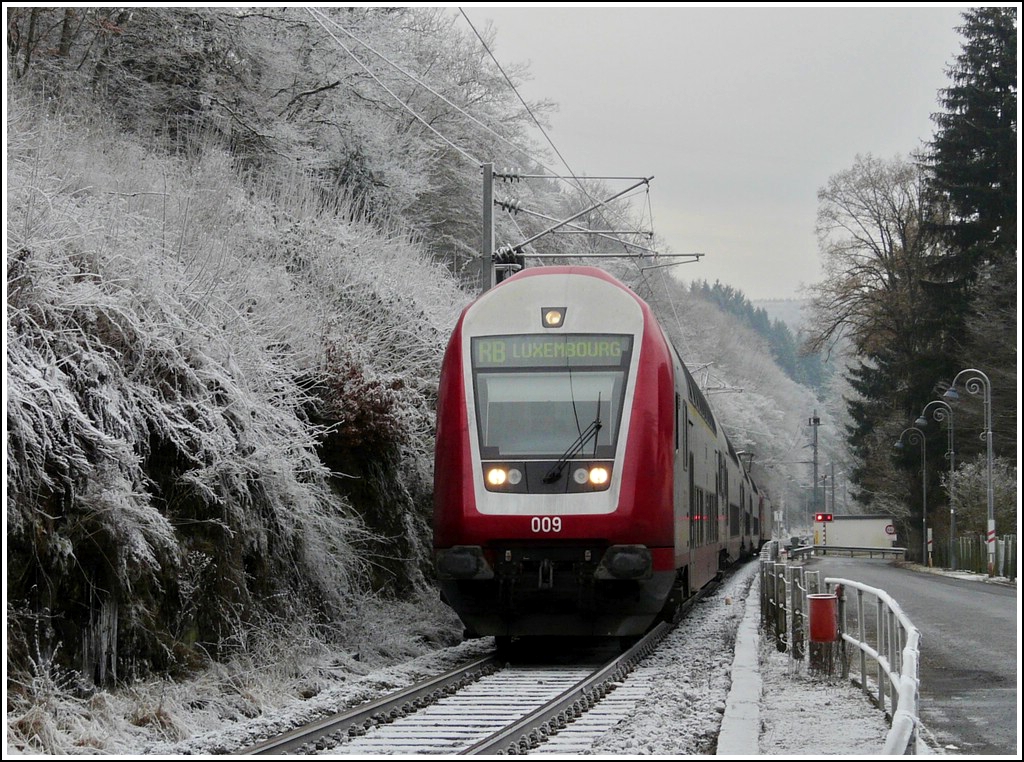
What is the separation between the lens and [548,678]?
12289 mm

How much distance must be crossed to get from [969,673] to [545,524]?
4.29 m

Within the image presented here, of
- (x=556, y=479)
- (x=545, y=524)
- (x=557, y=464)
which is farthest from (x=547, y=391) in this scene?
(x=545, y=524)

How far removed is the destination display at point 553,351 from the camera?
13266mm

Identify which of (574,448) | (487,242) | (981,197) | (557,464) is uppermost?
(981,197)

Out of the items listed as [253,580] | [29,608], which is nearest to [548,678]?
[253,580]

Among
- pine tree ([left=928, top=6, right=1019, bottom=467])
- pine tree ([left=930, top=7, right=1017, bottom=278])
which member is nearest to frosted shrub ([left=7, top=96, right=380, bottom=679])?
pine tree ([left=928, top=6, right=1019, bottom=467])

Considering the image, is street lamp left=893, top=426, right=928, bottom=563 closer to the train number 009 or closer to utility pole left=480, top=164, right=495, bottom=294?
utility pole left=480, top=164, right=495, bottom=294

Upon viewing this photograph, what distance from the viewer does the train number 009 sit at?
41.3 ft

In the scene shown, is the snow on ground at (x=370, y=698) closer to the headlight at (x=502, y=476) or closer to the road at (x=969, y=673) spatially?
the road at (x=969, y=673)

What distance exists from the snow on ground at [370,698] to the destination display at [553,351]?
3139mm

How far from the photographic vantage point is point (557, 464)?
502 inches

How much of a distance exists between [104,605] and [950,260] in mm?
39498

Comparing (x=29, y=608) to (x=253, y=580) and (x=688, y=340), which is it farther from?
(x=688, y=340)

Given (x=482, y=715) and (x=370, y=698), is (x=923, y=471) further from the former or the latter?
(x=482, y=715)
